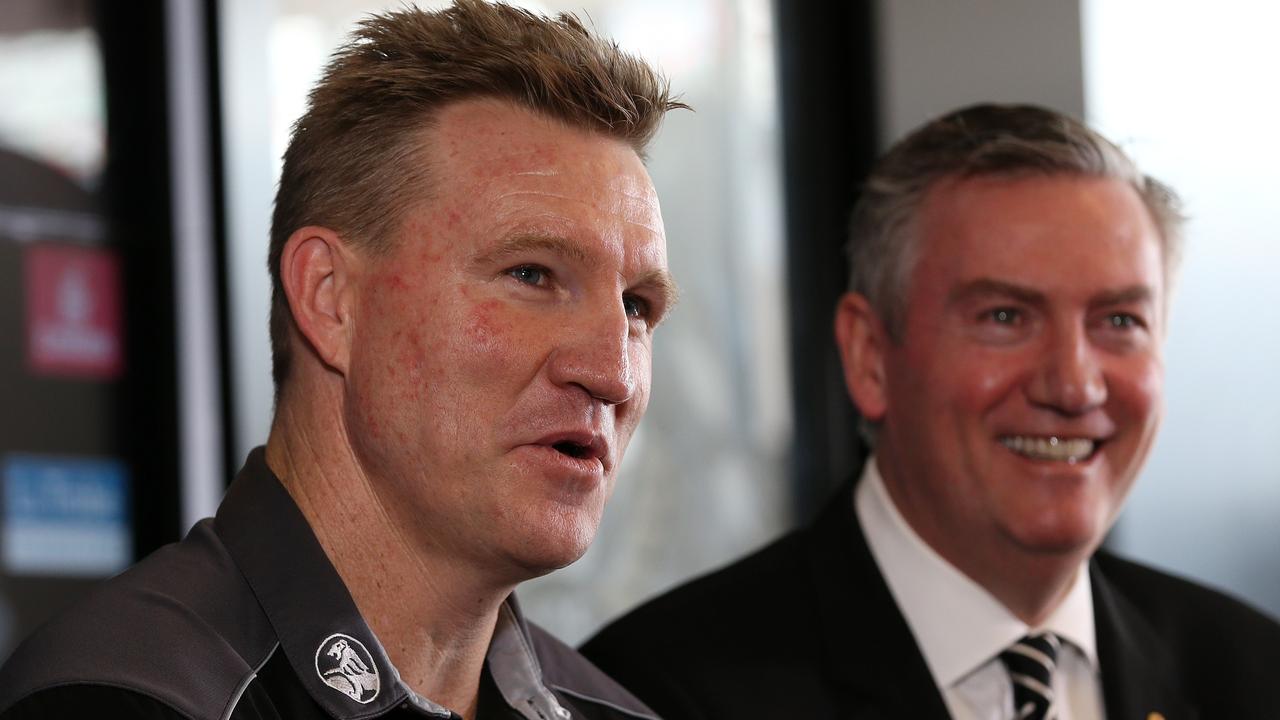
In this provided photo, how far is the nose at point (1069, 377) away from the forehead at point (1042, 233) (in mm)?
83

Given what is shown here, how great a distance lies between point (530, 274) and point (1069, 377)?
980mm

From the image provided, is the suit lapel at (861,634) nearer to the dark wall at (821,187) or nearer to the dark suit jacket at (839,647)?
the dark suit jacket at (839,647)

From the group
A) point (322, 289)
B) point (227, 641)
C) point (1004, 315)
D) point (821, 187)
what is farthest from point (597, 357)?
point (821, 187)

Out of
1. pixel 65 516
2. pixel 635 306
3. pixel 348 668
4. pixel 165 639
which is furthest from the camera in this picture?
pixel 65 516

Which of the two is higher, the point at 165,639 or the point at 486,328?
the point at 486,328

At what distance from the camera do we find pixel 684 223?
13.4 ft

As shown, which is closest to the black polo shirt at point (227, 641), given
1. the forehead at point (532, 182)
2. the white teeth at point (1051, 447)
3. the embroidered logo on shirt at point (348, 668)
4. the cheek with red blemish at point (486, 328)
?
the embroidered logo on shirt at point (348, 668)

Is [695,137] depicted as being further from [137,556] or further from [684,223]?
[137,556]

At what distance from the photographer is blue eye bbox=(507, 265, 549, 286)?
1695mm

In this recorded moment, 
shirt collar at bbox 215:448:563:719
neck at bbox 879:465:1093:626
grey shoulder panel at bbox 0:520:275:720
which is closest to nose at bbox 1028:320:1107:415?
neck at bbox 879:465:1093:626

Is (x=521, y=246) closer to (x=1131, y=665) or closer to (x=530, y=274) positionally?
(x=530, y=274)

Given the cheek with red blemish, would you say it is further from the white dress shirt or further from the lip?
the white dress shirt

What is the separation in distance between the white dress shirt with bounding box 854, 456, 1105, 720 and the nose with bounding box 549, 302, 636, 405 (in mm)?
871

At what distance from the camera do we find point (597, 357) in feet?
5.51
